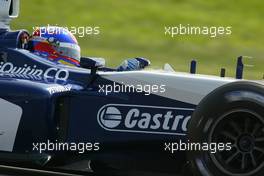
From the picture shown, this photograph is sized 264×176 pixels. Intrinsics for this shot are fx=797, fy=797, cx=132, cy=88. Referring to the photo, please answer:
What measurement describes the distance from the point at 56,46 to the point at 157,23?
52.8ft

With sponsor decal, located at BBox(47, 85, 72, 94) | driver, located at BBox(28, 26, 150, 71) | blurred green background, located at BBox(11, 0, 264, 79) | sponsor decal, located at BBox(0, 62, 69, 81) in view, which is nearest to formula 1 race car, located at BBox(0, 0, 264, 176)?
sponsor decal, located at BBox(47, 85, 72, 94)

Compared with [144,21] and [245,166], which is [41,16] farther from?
[245,166]

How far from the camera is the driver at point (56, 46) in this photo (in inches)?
328

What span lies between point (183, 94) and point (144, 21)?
1743cm

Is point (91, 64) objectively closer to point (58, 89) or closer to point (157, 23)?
point (58, 89)

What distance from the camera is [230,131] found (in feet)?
22.1

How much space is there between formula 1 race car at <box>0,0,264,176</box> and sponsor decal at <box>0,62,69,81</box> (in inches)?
4.2

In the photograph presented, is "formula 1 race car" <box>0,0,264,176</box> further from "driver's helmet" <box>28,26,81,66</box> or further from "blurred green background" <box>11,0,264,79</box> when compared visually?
"blurred green background" <box>11,0,264,79</box>

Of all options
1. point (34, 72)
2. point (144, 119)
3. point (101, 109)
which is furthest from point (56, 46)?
point (144, 119)

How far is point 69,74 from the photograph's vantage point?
7.67 m

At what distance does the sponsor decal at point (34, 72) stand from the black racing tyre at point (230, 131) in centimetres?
154

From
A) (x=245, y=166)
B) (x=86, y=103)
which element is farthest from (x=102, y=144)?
(x=245, y=166)

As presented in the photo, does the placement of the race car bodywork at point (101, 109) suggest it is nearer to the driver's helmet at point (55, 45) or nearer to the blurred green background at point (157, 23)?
the driver's helmet at point (55, 45)

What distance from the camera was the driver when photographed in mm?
8320
